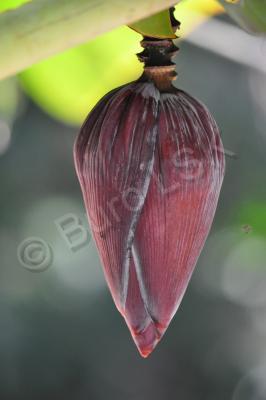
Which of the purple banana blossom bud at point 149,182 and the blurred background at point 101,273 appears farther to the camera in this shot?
the blurred background at point 101,273

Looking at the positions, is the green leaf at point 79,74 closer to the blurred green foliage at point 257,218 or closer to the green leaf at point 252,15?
the blurred green foliage at point 257,218

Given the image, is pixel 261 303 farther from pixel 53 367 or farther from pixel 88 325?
pixel 53 367

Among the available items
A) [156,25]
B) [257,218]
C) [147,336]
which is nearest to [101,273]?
[257,218]

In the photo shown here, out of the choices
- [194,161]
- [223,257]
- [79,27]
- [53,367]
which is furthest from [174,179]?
[53,367]

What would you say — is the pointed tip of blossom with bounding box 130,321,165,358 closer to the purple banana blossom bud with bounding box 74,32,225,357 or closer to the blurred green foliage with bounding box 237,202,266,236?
the purple banana blossom bud with bounding box 74,32,225,357

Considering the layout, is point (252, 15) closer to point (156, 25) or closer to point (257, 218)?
point (156, 25)

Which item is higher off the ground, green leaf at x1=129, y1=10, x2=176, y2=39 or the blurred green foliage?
green leaf at x1=129, y1=10, x2=176, y2=39

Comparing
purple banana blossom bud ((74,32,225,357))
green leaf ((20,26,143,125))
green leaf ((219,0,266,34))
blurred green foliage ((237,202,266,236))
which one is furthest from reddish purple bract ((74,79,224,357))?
blurred green foliage ((237,202,266,236))

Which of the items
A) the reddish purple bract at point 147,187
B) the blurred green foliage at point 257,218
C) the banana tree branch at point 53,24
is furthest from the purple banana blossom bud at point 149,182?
the blurred green foliage at point 257,218
